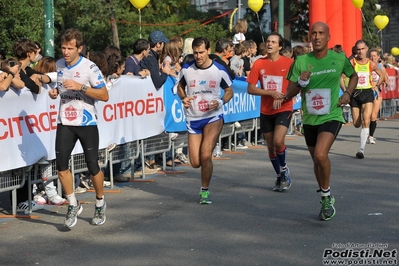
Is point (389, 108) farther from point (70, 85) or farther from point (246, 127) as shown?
point (70, 85)

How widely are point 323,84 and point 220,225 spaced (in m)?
1.81

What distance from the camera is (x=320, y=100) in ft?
30.2

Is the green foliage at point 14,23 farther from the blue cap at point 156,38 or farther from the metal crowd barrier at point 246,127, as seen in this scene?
the blue cap at point 156,38

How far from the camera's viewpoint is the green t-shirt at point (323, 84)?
9180 millimetres

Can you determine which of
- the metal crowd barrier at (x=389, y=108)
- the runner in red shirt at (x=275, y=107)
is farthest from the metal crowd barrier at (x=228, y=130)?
the metal crowd barrier at (x=389, y=108)

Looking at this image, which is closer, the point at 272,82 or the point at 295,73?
the point at 295,73

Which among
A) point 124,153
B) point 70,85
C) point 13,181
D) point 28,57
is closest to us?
point 70,85

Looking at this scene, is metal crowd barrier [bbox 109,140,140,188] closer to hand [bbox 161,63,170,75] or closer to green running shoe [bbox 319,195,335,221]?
hand [bbox 161,63,170,75]

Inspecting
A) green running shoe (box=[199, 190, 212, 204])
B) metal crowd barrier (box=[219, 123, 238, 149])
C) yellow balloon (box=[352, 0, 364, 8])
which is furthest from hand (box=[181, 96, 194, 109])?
yellow balloon (box=[352, 0, 364, 8])

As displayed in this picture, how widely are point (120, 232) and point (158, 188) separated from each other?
3.13m

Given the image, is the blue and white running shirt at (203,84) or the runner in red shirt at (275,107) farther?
the runner in red shirt at (275,107)

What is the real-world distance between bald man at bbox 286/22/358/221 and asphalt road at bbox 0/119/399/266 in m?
0.52

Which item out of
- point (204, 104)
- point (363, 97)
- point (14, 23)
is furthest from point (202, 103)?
point (14, 23)

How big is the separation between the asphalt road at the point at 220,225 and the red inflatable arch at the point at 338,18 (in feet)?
51.1
